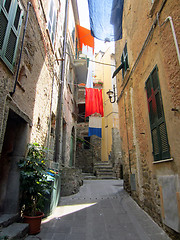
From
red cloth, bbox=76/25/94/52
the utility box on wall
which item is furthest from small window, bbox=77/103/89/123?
the utility box on wall

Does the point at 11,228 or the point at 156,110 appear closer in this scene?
the point at 11,228

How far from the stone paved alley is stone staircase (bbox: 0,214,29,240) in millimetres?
202

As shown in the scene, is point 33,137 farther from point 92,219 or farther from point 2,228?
point 92,219

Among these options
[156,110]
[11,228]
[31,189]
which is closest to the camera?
[11,228]

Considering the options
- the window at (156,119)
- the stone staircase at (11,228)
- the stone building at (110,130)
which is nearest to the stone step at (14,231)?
the stone staircase at (11,228)

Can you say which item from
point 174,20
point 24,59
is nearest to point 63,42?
point 24,59

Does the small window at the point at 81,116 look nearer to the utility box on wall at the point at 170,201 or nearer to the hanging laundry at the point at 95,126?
the hanging laundry at the point at 95,126

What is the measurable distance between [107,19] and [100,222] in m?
6.79

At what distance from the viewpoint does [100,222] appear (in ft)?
12.3

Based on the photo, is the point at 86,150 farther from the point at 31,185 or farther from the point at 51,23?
the point at 31,185

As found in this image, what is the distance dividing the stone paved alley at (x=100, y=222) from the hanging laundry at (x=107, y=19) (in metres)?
5.88

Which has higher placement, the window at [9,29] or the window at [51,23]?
the window at [51,23]

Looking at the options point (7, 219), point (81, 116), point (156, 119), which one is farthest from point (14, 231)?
point (81, 116)

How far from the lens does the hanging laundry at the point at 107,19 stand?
6461 millimetres
